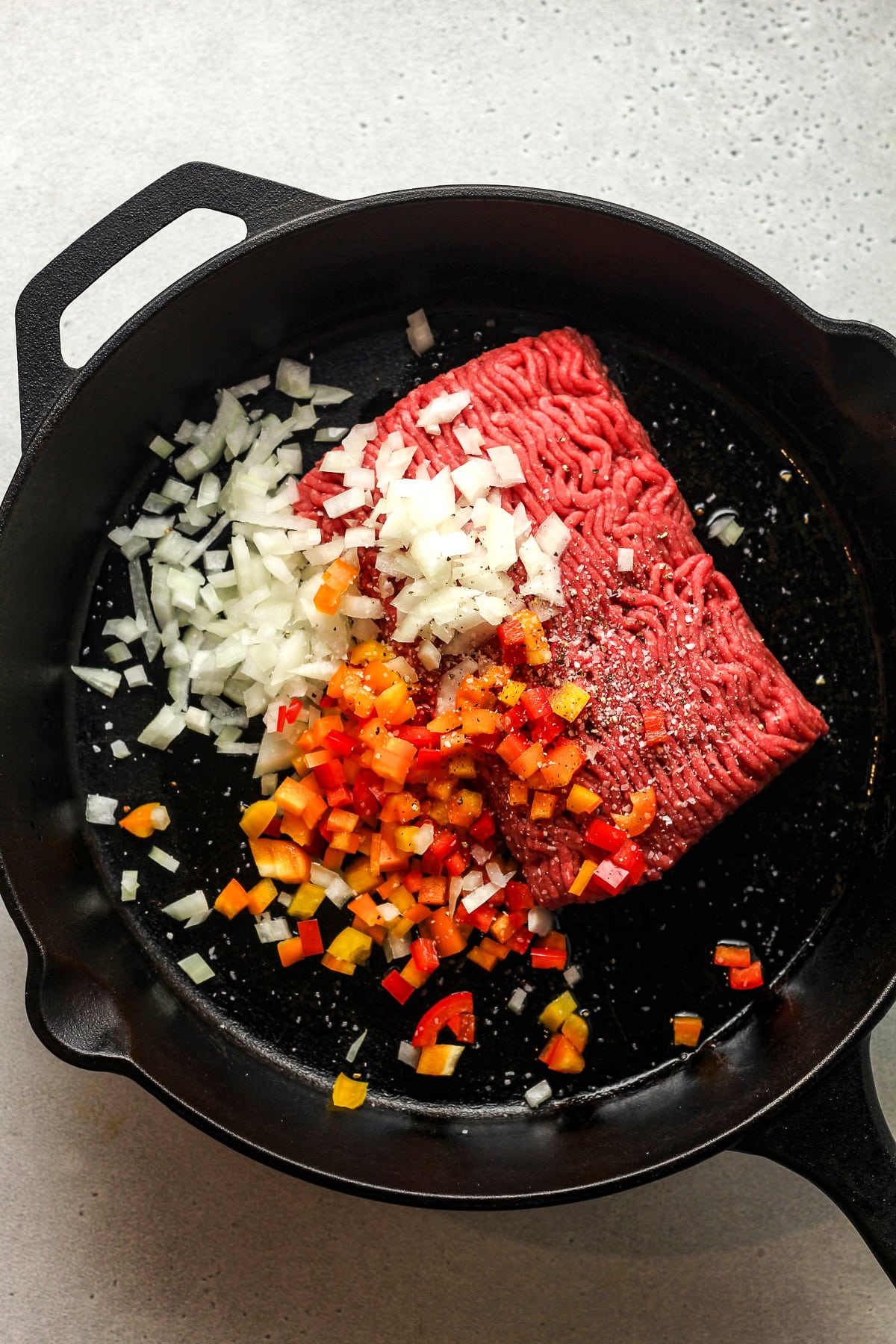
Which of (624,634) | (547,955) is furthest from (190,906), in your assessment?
(624,634)

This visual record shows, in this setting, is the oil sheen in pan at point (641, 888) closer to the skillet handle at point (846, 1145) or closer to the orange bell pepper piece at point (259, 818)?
the orange bell pepper piece at point (259, 818)

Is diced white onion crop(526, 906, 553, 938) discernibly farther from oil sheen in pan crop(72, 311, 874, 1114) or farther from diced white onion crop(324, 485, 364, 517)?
diced white onion crop(324, 485, 364, 517)

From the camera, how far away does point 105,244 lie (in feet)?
7.93

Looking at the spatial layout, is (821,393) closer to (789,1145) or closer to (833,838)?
(833,838)

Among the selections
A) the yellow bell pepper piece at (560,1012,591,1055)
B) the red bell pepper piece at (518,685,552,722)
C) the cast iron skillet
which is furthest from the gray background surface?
the red bell pepper piece at (518,685,552,722)

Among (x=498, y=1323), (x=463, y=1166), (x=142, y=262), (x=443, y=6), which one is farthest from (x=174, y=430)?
(x=498, y=1323)

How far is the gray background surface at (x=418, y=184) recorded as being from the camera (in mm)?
2752

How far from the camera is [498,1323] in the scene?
109 inches

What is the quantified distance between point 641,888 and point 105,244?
2065 millimetres

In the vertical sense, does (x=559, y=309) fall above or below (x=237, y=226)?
above

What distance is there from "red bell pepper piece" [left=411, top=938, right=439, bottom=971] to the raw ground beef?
0.32m

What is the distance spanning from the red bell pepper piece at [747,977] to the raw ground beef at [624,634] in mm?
421

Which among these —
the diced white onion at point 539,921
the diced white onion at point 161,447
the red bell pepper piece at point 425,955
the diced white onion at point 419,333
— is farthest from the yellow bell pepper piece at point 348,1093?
the diced white onion at point 419,333

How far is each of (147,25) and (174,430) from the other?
1.13 metres
